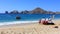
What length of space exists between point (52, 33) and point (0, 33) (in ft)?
10.8

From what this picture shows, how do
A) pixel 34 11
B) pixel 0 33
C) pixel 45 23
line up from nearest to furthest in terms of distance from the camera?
pixel 0 33 → pixel 45 23 → pixel 34 11

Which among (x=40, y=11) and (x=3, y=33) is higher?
(x=40, y=11)

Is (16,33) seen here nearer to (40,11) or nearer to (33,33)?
(33,33)

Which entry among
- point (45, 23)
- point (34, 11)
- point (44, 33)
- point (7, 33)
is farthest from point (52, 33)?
point (34, 11)

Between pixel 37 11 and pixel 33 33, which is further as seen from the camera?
pixel 37 11

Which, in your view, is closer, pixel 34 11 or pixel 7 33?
pixel 7 33

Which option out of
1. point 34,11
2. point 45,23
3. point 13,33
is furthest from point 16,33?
point 34,11

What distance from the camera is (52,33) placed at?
10086 millimetres

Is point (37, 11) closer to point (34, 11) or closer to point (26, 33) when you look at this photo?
point (34, 11)

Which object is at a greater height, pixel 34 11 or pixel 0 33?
pixel 34 11

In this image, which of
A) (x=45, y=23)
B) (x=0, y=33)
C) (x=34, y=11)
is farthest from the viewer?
(x=34, y=11)

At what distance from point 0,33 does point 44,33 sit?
2779mm

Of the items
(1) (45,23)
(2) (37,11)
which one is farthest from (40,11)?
(1) (45,23)

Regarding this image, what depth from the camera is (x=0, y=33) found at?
9.62m
